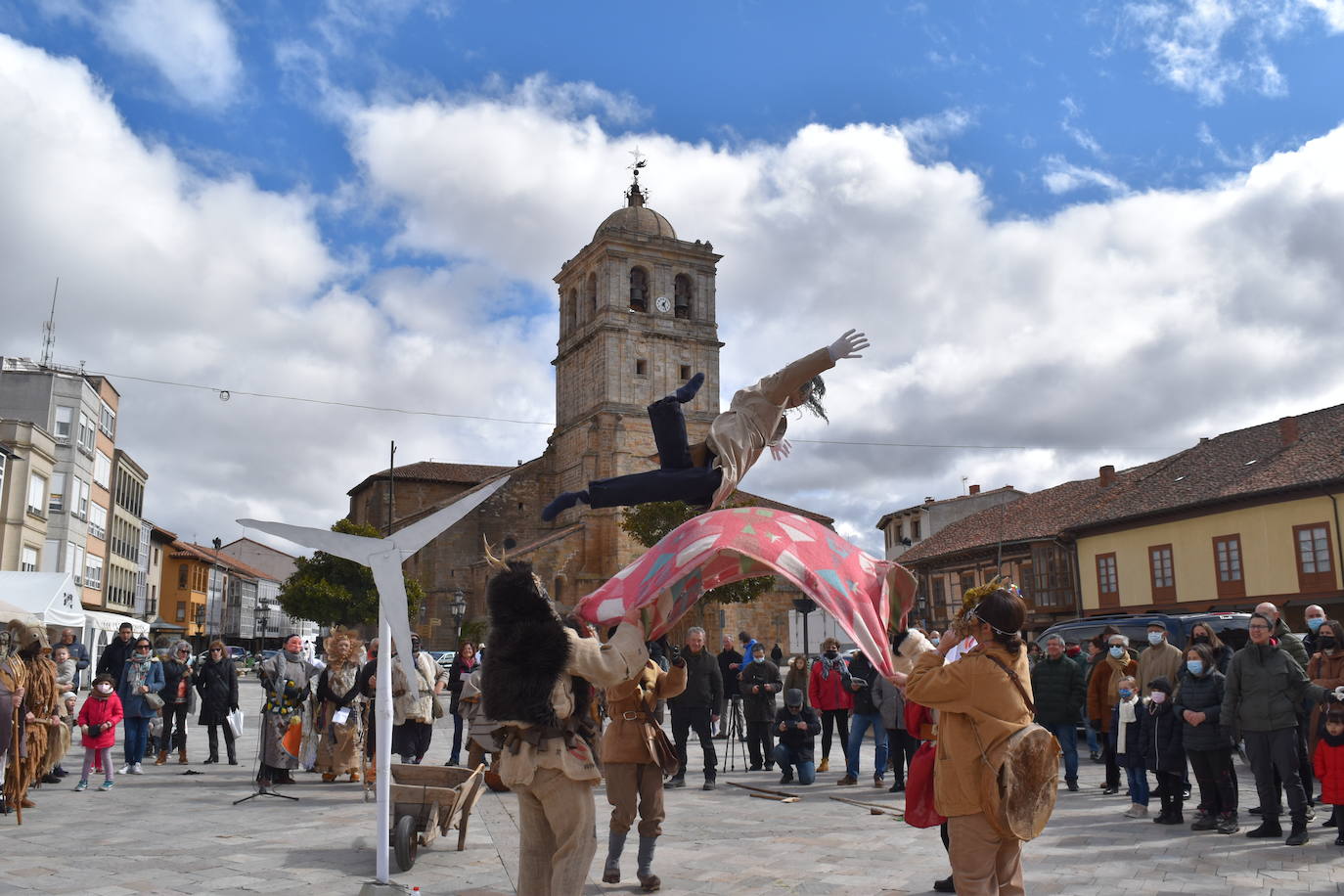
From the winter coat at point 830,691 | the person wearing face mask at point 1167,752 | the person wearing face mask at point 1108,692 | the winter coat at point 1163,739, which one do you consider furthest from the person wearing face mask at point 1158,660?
the winter coat at point 830,691

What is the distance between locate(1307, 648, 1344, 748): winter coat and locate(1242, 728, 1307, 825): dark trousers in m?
0.54

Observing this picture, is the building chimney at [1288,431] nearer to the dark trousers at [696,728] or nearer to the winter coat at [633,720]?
the dark trousers at [696,728]

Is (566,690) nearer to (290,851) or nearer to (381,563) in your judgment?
(381,563)

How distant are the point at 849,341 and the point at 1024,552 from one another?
1448 inches

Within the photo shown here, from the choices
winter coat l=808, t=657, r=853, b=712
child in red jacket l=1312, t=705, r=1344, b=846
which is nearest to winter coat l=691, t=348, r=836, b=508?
child in red jacket l=1312, t=705, r=1344, b=846

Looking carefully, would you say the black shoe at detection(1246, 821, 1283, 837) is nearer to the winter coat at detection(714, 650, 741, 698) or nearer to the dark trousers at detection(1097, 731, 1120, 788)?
the dark trousers at detection(1097, 731, 1120, 788)

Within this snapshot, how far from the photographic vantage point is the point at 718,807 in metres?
10.8

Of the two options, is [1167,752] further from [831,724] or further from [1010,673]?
[1010,673]

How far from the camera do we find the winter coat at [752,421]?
588cm

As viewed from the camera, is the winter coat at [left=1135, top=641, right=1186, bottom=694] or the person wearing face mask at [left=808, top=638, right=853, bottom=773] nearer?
the winter coat at [left=1135, top=641, right=1186, bottom=694]

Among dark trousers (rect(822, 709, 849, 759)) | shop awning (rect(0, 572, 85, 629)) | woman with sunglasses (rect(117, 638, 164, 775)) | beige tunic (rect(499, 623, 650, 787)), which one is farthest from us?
shop awning (rect(0, 572, 85, 629))

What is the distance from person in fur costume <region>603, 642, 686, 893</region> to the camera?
7.16 meters

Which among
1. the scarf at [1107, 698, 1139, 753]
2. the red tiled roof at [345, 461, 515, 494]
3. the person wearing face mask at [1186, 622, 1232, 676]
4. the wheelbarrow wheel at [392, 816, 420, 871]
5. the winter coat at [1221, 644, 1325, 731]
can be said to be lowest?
the wheelbarrow wheel at [392, 816, 420, 871]

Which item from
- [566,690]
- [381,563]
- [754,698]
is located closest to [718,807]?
[754,698]
